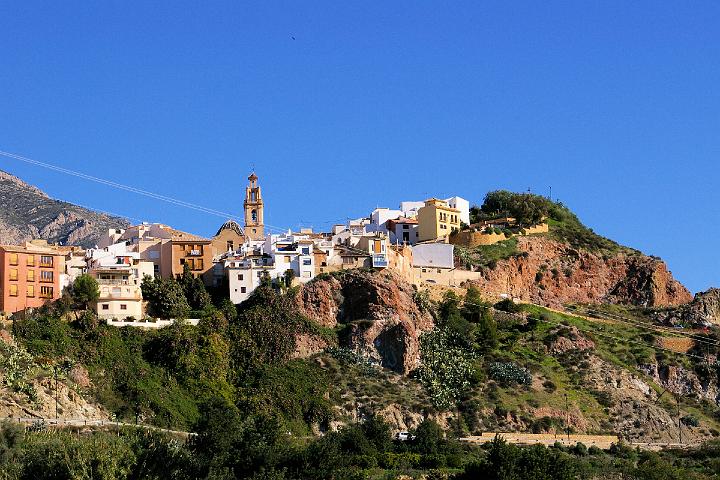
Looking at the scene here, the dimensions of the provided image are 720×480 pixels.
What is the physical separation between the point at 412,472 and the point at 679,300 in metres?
40.6

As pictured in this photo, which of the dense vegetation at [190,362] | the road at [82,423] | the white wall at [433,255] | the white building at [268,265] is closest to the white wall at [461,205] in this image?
the white wall at [433,255]

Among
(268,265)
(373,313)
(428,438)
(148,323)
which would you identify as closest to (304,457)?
(428,438)

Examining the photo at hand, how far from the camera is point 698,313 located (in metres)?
104

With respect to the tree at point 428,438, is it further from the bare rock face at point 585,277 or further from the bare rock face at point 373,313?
the bare rock face at point 585,277

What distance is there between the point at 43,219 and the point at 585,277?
8243cm

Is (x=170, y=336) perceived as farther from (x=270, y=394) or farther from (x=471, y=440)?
(x=471, y=440)

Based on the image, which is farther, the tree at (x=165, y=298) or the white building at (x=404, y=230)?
the white building at (x=404, y=230)

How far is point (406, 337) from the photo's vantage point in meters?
86.7

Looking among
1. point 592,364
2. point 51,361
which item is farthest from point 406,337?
point 51,361

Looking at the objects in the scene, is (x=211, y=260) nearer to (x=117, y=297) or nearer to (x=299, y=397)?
(x=117, y=297)

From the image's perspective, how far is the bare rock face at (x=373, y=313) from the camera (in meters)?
86.7

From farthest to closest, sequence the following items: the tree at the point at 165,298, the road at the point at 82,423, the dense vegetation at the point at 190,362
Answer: the tree at the point at 165,298 < the dense vegetation at the point at 190,362 < the road at the point at 82,423

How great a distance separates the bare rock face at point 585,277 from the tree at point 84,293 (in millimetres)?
31465

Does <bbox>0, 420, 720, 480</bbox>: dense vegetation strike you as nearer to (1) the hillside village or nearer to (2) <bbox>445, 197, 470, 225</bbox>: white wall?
(1) the hillside village
